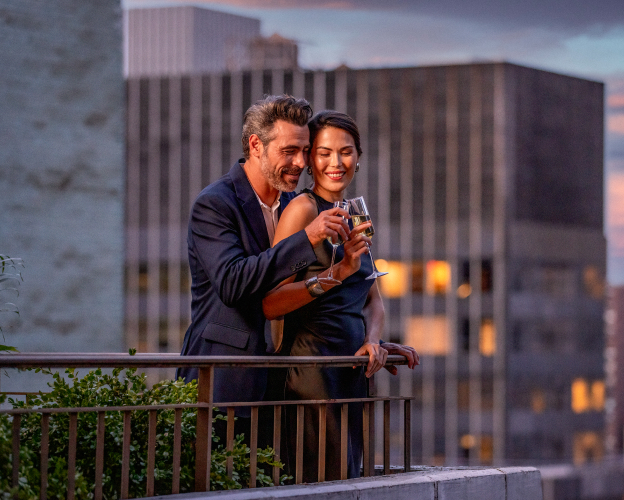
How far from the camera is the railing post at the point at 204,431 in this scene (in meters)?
3.81

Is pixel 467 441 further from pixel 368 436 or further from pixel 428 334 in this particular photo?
pixel 368 436

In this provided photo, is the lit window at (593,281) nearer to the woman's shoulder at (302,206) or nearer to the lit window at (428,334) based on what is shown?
the lit window at (428,334)

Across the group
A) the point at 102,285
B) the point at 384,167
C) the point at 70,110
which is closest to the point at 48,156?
the point at 70,110

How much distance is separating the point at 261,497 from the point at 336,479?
0.65 meters

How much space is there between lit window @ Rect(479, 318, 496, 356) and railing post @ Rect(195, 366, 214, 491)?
48.8m

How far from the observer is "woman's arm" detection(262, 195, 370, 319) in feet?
12.8

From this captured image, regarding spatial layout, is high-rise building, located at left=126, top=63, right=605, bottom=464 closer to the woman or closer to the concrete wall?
the concrete wall

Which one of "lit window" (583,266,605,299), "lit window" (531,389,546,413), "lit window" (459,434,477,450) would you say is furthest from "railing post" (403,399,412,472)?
"lit window" (583,266,605,299)

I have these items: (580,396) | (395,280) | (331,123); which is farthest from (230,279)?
(580,396)

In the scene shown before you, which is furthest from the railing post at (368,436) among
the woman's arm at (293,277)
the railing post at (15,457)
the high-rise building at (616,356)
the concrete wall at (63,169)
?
the high-rise building at (616,356)

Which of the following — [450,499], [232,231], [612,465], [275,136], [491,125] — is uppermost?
[491,125]

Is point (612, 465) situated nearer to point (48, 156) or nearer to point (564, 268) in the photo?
point (564, 268)

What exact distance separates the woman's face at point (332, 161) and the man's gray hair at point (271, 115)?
113mm

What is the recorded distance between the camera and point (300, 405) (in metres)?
4.11
